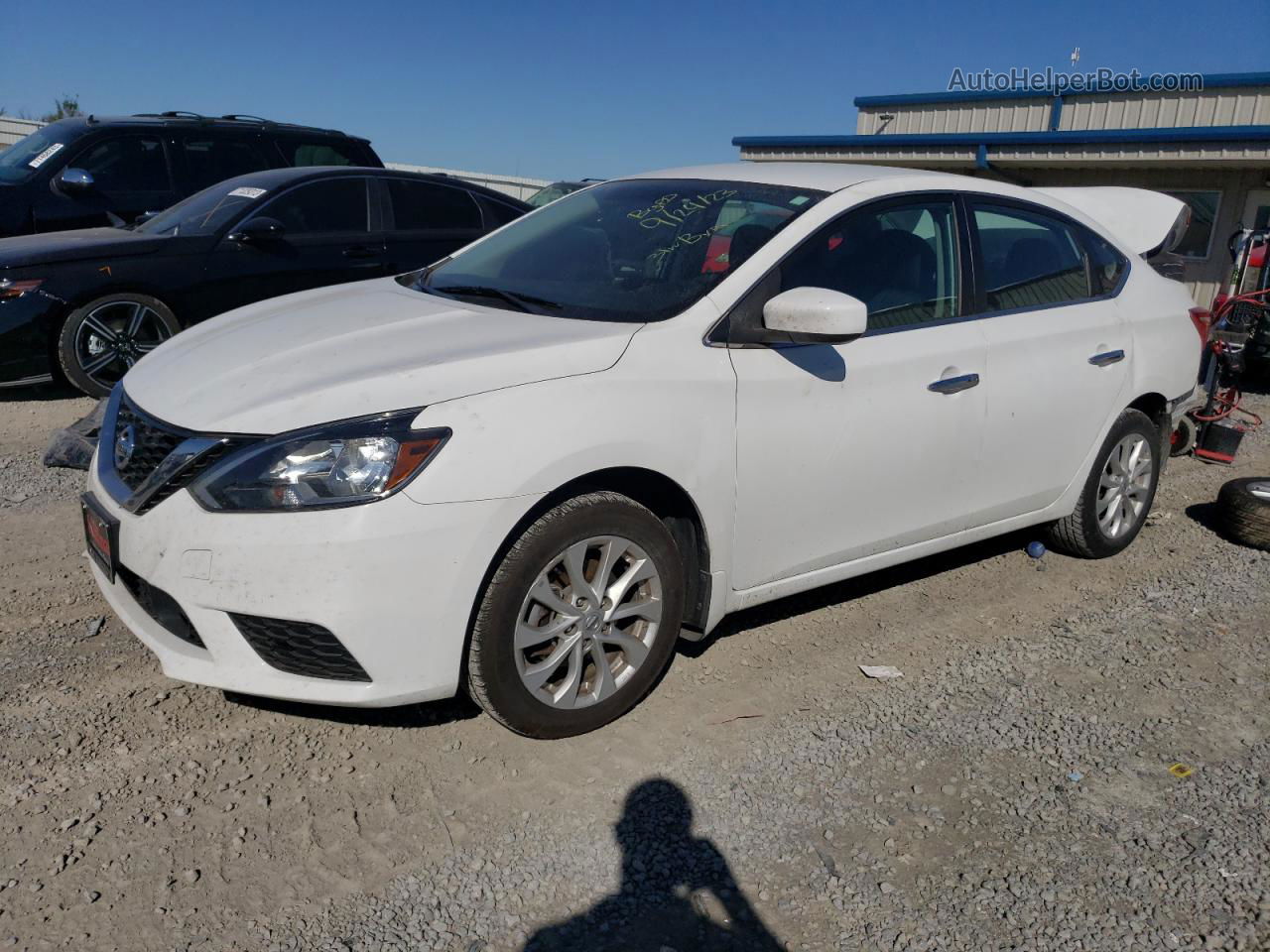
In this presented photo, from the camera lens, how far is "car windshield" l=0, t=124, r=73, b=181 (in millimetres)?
8461

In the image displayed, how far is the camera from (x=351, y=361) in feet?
10.0

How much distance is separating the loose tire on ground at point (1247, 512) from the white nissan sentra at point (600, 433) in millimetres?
1301

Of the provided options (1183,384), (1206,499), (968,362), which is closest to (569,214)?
(968,362)

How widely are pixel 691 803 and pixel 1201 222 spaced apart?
13022mm

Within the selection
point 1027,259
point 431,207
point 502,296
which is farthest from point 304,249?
point 1027,259

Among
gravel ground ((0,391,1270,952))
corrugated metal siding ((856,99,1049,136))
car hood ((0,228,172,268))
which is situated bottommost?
gravel ground ((0,391,1270,952))

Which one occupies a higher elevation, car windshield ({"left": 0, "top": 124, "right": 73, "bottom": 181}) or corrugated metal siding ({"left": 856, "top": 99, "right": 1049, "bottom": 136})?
corrugated metal siding ({"left": 856, "top": 99, "right": 1049, "bottom": 136})

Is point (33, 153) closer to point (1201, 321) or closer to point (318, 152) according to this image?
point (318, 152)

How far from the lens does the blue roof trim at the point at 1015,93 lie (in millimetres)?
12797

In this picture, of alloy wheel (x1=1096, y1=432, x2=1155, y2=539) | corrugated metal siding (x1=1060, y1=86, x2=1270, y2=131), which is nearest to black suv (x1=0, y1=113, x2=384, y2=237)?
alloy wheel (x1=1096, y1=432, x2=1155, y2=539)

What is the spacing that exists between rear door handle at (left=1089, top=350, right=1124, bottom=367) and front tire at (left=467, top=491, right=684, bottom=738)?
2.37m

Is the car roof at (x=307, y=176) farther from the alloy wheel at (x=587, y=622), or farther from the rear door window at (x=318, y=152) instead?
the alloy wheel at (x=587, y=622)

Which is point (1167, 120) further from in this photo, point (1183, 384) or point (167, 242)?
point (167, 242)

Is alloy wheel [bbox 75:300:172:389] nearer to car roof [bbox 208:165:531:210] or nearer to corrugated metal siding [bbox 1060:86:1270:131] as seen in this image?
car roof [bbox 208:165:531:210]
